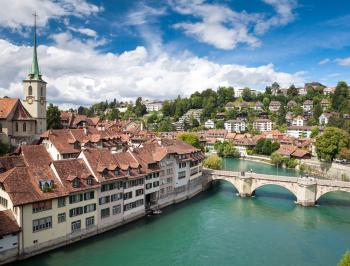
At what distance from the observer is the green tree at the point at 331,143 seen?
258 feet

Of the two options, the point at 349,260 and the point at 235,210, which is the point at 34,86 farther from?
the point at 349,260

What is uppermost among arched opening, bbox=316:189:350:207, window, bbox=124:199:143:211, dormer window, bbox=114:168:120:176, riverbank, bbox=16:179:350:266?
dormer window, bbox=114:168:120:176

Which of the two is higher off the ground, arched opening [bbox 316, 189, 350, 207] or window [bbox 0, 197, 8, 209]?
window [bbox 0, 197, 8, 209]

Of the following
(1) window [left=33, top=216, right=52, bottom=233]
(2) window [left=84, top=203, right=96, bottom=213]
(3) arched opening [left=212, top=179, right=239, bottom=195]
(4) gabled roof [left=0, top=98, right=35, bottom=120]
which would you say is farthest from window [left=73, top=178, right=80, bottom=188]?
(3) arched opening [left=212, top=179, right=239, bottom=195]

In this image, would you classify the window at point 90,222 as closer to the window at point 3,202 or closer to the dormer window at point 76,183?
the dormer window at point 76,183

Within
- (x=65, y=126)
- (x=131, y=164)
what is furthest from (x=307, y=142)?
(x=131, y=164)

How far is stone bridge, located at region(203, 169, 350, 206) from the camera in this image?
5207 centimetres

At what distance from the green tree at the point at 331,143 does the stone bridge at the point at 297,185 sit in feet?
93.8

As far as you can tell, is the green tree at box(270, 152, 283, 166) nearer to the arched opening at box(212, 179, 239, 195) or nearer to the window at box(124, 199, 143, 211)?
the arched opening at box(212, 179, 239, 195)

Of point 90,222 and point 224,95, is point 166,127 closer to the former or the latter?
point 224,95

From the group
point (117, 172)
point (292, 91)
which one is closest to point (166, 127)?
point (292, 91)

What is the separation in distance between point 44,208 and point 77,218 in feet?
13.4

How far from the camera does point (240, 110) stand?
168 metres

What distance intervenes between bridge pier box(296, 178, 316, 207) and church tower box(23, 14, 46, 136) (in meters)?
42.5
